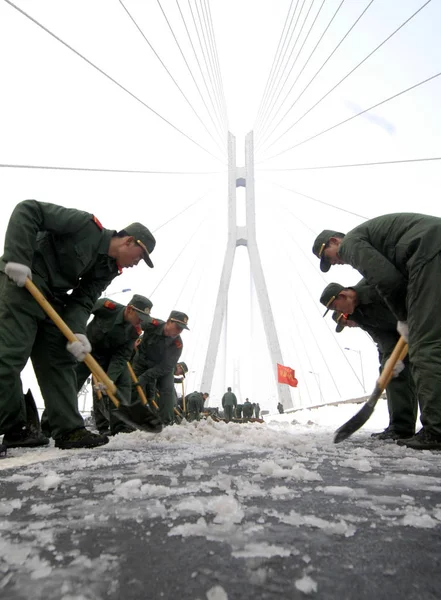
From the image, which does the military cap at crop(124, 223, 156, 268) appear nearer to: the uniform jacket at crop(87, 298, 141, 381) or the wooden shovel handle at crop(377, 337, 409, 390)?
the uniform jacket at crop(87, 298, 141, 381)

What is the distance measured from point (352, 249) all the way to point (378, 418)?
4048mm

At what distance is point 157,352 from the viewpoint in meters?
5.44

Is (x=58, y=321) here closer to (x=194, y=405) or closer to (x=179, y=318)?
(x=179, y=318)

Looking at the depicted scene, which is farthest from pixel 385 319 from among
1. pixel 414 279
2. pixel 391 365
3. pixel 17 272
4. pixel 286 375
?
pixel 286 375

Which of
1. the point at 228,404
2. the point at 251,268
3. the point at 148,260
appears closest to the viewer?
the point at 148,260

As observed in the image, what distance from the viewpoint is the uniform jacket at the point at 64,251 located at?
2.31 m

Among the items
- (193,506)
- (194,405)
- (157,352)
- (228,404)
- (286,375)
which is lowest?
(228,404)

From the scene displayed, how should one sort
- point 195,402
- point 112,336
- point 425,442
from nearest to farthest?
point 425,442 → point 112,336 → point 195,402

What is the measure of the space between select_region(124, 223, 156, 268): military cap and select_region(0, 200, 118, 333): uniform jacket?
0.13 metres

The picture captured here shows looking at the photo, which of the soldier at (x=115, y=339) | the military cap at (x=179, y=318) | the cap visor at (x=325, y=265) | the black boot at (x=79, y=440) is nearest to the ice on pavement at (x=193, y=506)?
the black boot at (x=79, y=440)

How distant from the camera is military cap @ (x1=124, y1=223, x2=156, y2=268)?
2.75m

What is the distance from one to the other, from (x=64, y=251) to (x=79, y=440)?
3.51ft

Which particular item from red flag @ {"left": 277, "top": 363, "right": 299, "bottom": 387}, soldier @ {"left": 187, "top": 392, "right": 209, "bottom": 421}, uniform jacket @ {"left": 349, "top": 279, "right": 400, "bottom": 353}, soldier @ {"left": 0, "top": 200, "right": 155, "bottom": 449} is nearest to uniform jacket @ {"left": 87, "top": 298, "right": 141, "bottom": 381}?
soldier @ {"left": 0, "top": 200, "right": 155, "bottom": 449}

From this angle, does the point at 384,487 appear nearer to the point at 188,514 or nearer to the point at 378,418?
the point at 188,514
